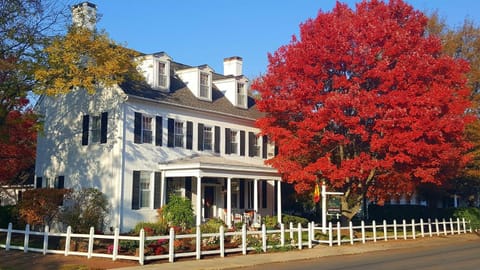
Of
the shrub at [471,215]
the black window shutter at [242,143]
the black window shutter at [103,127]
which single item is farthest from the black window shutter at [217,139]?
the shrub at [471,215]

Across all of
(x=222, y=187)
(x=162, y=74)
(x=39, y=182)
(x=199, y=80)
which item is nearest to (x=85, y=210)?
(x=39, y=182)

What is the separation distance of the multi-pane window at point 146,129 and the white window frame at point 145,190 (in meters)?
1.69

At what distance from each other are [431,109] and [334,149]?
5474 millimetres

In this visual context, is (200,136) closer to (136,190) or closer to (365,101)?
(136,190)

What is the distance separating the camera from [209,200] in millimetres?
30859

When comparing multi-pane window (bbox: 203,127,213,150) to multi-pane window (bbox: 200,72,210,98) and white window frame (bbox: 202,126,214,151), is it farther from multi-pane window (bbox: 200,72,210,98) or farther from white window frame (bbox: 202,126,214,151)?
multi-pane window (bbox: 200,72,210,98)

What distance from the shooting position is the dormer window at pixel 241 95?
34.1 meters

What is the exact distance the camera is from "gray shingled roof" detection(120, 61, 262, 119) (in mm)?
27203

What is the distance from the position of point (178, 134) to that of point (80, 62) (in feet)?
22.7

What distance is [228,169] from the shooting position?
27938mm

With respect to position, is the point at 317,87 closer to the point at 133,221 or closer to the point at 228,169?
the point at 228,169

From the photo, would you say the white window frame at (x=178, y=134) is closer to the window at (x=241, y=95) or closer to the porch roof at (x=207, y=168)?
the porch roof at (x=207, y=168)

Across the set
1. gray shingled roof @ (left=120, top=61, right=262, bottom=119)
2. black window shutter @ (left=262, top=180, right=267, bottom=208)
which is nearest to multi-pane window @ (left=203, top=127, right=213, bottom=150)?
gray shingled roof @ (left=120, top=61, right=262, bottom=119)

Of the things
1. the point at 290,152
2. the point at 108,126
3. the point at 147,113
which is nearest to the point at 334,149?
the point at 290,152
